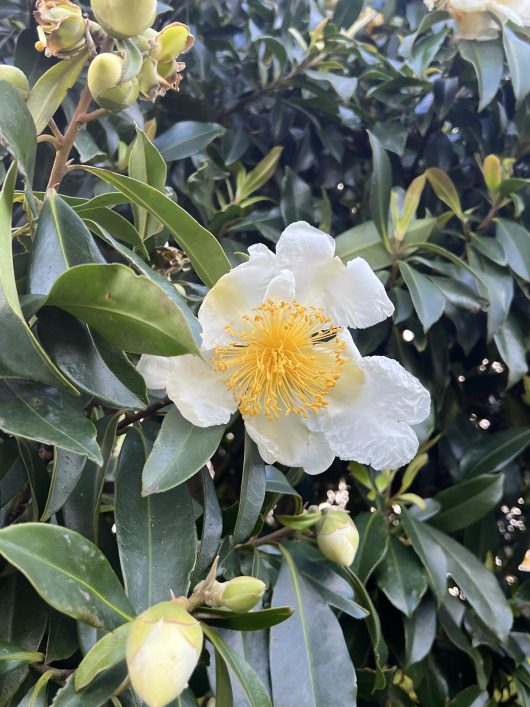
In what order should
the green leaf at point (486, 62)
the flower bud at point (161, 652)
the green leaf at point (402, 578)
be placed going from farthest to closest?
the green leaf at point (486, 62) < the green leaf at point (402, 578) < the flower bud at point (161, 652)

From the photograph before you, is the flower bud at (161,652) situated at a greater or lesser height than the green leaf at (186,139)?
lesser

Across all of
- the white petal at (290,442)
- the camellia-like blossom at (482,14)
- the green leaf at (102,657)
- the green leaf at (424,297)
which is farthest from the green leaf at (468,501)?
the camellia-like blossom at (482,14)

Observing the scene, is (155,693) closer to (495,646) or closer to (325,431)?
(325,431)

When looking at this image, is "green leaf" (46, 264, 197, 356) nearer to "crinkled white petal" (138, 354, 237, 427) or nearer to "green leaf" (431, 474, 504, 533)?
"crinkled white petal" (138, 354, 237, 427)

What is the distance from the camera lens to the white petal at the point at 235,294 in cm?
55

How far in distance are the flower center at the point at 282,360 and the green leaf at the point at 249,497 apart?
0.17 ft

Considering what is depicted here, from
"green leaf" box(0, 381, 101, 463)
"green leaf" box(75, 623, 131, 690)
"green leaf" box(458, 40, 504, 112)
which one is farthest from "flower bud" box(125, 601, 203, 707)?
"green leaf" box(458, 40, 504, 112)

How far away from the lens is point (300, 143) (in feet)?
3.50

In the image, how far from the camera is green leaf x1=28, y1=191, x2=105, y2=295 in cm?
46

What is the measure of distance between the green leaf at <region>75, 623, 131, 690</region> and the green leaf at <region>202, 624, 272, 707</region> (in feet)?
0.26

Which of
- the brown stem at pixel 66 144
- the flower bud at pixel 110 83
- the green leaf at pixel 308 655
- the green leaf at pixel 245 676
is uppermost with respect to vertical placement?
the flower bud at pixel 110 83

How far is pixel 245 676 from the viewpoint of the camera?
45 centimetres

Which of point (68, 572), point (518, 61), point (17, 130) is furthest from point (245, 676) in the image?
point (518, 61)

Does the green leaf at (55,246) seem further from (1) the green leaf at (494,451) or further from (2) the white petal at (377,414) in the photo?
(1) the green leaf at (494,451)
